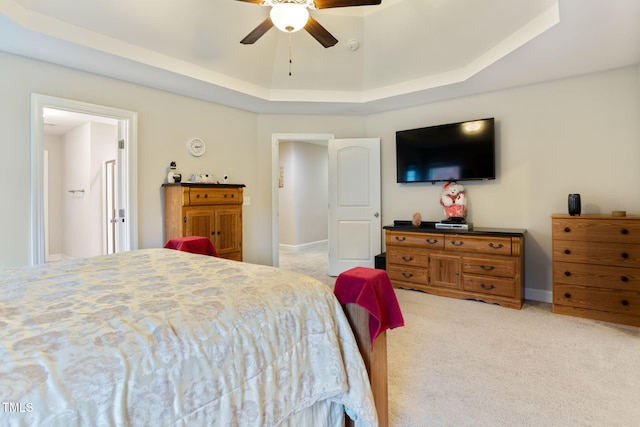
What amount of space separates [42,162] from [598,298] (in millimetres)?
5244

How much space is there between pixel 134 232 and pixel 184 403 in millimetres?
3142

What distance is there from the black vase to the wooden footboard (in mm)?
2744

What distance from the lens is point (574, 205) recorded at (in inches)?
122

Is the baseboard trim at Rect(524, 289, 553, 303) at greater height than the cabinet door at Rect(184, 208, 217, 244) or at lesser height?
lesser

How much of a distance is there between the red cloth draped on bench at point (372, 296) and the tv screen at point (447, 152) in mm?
3043

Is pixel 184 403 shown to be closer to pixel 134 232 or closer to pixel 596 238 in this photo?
pixel 134 232

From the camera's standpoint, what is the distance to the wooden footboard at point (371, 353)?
1.39 metres

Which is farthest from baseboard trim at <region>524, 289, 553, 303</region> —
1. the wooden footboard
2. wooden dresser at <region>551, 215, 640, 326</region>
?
the wooden footboard

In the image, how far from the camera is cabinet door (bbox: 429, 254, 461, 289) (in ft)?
12.1

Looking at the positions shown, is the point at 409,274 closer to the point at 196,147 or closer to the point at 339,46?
the point at 339,46

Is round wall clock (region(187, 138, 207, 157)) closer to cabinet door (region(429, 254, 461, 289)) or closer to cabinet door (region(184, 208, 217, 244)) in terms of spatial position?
cabinet door (region(184, 208, 217, 244))

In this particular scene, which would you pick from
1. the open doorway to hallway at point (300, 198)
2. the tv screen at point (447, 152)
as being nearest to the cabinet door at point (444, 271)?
the tv screen at point (447, 152)

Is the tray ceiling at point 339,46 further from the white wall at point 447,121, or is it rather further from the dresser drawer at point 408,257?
the dresser drawer at point 408,257

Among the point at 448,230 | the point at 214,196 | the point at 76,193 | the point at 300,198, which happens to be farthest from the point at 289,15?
the point at 76,193
